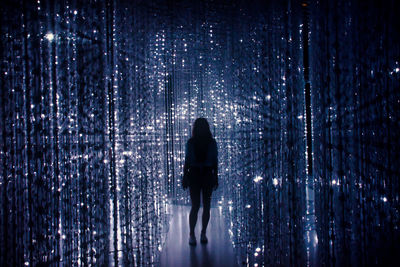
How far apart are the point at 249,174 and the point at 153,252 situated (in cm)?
117

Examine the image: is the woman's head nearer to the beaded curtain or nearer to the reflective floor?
the beaded curtain

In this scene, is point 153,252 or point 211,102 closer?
point 153,252

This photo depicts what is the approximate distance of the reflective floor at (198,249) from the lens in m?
2.40

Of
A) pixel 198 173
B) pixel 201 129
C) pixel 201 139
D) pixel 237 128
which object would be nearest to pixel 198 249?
pixel 198 173

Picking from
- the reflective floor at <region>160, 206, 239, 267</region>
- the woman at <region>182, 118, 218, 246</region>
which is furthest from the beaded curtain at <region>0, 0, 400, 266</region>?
the woman at <region>182, 118, 218, 246</region>

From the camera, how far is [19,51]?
5.68 ft

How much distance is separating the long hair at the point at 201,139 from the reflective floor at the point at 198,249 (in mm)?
889

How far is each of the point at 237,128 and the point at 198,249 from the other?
4.33 ft

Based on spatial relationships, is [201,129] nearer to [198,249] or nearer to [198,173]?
[198,173]

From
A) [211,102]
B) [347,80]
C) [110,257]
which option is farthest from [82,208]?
[211,102]

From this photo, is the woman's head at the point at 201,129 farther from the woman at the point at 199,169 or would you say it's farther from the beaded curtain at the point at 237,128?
the beaded curtain at the point at 237,128

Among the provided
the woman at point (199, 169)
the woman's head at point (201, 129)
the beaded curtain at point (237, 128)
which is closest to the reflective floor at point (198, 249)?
the beaded curtain at point (237, 128)

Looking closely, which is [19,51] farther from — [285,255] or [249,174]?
[285,255]

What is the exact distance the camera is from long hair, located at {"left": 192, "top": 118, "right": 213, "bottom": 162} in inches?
108
